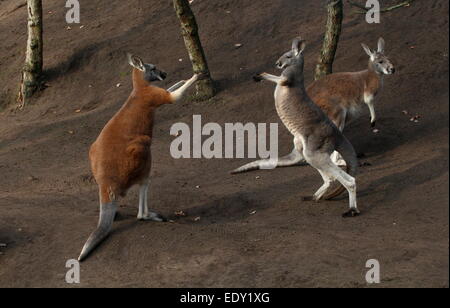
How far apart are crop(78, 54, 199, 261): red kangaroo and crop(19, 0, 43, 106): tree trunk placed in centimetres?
682

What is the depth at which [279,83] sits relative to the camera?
9234 mm

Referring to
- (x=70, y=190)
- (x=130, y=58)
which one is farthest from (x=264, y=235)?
(x=70, y=190)

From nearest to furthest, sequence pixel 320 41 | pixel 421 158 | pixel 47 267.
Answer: pixel 47 267, pixel 421 158, pixel 320 41

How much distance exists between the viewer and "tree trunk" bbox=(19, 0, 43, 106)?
14.8m

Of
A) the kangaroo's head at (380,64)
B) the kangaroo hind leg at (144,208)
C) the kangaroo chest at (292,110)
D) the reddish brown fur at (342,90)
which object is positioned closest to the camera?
the kangaroo hind leg at (144,208)

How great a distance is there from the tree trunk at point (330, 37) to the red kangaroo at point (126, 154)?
4479 millimetres

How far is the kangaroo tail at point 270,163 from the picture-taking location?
10.8 m

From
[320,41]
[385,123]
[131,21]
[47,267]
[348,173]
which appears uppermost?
[131,21]

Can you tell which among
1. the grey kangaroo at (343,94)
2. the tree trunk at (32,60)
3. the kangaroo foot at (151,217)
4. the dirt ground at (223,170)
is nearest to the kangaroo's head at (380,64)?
the grey kangaroo at (343,94)

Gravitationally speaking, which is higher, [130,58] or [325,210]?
[130,58]

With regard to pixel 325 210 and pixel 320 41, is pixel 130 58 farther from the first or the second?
pixel 320 41

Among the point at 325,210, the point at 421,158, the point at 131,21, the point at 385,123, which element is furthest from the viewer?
the point at 131,21

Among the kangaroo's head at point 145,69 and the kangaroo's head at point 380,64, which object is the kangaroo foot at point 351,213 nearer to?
the kangaroo's head at point 145,69

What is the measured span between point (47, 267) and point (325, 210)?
327 centimetres
